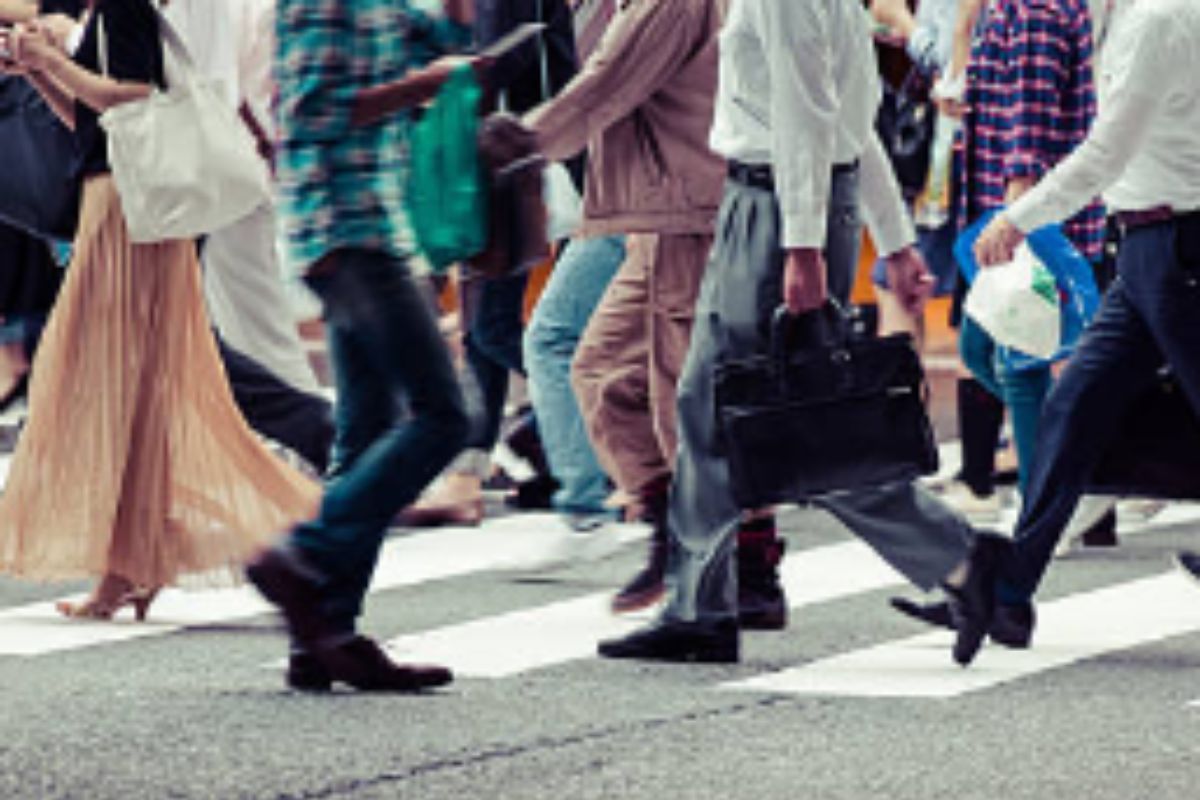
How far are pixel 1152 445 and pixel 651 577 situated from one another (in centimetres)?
149

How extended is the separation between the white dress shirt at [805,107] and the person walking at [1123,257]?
0.34 metres

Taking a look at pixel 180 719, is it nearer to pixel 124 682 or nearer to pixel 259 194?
pixel 124 682

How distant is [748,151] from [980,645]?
1258 millimetres

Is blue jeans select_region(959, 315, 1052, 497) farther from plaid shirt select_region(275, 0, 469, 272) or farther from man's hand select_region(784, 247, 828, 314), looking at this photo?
plaid shirt select_region(275, 0, 469, 272)

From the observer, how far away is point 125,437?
8.88m

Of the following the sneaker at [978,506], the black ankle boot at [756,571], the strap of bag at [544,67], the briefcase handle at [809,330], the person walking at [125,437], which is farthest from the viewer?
the sneaker at [978,506]

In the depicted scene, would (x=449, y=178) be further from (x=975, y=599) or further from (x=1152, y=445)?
(x=1152, y=445)

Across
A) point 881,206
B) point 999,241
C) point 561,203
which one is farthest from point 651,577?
point 561,203

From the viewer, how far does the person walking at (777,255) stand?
7.58 metres

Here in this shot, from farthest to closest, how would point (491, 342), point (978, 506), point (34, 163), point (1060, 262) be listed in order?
point (978, 506) < point (491, 342) < point (1060, 262) < point (34, 163)

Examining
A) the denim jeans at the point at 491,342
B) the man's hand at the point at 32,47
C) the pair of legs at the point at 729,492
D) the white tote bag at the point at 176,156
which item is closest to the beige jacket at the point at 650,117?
the pair of legs at the point at 729,492

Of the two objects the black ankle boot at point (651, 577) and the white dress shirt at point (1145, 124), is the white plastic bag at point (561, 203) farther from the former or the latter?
the white dress shirt at point (1145, 124)

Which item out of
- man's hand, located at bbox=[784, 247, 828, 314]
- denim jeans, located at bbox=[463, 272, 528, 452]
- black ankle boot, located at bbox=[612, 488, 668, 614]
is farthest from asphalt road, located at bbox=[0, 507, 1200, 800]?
denim jeans, located at bbox=[463, 272, 528, 452]

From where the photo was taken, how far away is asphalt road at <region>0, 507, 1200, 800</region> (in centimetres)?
636
